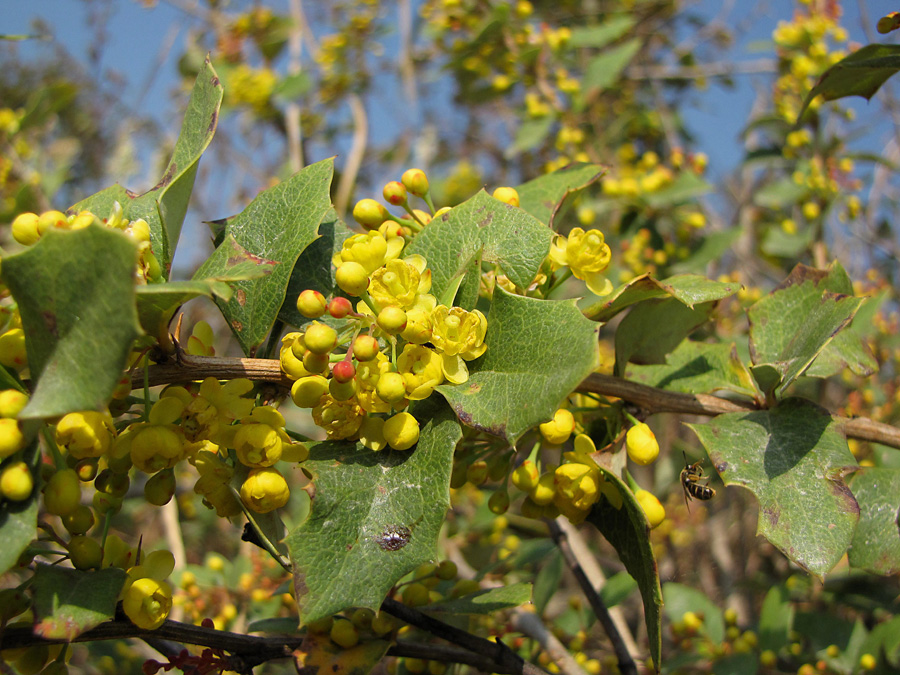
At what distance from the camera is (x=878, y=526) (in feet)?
3.65

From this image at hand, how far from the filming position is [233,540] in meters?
4.74

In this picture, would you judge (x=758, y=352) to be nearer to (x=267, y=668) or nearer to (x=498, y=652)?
(x=498, y=652)

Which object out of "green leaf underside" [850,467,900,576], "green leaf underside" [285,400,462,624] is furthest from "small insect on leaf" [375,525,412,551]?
"green leaf underside" [850,467,900,576]

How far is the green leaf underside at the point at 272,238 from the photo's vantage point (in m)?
0.94

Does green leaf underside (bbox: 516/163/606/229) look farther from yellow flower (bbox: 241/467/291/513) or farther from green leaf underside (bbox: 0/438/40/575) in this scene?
green leaf underside (bbox: 0/438/40/575)

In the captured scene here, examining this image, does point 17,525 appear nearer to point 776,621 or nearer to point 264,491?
point 264,491

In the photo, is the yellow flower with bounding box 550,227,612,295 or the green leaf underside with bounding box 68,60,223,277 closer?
the green leaf underside with bounding box 68,60,223,277

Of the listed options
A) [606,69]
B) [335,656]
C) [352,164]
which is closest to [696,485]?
[335,656]

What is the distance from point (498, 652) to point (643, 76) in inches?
148

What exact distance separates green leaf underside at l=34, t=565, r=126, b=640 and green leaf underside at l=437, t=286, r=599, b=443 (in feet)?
1.55

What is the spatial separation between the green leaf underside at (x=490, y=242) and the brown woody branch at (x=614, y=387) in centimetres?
20

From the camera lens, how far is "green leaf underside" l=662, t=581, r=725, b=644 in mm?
2215

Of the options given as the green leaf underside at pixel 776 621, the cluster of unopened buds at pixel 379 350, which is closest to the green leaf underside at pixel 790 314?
the cluster of unopened buds at pixel 379 350

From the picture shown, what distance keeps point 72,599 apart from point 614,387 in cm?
79
